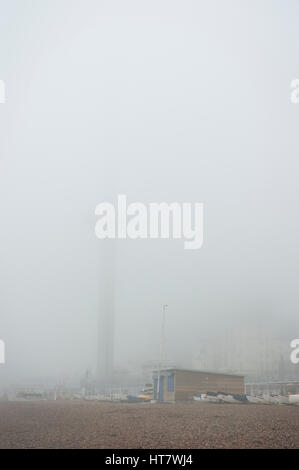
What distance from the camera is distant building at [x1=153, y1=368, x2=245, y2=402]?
56.0 metres

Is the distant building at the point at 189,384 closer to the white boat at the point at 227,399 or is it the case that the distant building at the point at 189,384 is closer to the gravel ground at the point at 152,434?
the white boat at the point at 227,399

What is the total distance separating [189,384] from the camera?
5694cm

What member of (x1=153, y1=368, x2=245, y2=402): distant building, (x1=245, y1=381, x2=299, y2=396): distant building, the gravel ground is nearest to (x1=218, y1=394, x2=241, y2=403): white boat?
(x1=153, y1=368, x2=245, y2=402): distant building

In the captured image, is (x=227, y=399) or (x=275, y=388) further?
(x=275, y=388)

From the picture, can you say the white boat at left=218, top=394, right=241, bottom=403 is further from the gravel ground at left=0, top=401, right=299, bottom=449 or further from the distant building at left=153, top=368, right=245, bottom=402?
the gravel ground at left=0, top=401, right=299, bottom=449

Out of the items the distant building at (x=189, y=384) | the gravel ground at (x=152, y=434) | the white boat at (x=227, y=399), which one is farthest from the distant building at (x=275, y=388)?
the gravel ground at (x=152, y=434)

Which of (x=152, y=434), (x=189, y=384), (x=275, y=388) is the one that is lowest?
(x=275, y=388)

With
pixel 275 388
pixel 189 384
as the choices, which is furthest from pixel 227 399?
pixel 275 388

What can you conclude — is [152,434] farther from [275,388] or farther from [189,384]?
[275,388]

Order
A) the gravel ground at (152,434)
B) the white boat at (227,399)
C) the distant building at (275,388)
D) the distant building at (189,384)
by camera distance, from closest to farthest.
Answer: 1. the gravel ground at (152,434)
2. the white boat at (227,399)
3. the distant building at (189,384)
4. the distant building at (275,388)

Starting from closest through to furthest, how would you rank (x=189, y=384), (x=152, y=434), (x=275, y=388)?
(x=152, y=434) < (x=189, y=384) < (x=275, y=388)

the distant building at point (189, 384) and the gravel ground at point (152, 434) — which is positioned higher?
the gravel ground at point (152, 434)

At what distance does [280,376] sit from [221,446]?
5796 inches

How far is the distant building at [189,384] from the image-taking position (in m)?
56.0
